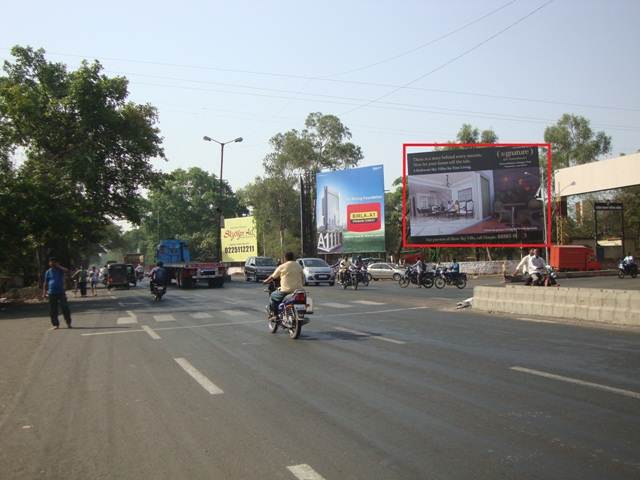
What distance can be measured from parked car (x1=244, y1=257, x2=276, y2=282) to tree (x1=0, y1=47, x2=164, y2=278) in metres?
10.1

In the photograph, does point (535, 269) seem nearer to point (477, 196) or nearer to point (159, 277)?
point (159, 277)

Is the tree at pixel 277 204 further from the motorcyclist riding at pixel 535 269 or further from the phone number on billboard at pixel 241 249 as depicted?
the motorcyclist riding at pixel 535 269

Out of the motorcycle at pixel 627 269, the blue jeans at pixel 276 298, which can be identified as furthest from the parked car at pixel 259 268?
the blue jeans at pixel 276 298

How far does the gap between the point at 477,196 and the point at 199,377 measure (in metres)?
39.4

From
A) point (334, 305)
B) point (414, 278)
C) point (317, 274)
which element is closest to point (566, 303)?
point (334, 305)

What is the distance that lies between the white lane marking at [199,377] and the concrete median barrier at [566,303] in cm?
970

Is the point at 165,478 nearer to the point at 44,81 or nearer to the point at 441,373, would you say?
the point at 441,373

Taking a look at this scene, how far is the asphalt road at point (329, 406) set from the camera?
16.2 feet

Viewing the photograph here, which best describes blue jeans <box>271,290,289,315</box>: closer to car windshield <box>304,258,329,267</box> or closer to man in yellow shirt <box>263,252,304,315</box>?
man in yellow shirt <box>263,252,304,315</box>

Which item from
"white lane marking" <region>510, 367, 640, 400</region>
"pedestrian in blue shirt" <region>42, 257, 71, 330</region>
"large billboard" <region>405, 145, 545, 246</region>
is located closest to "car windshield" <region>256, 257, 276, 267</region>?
"large billboard" <region>405, 145, 545, 246</region>

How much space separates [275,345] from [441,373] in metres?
4.17

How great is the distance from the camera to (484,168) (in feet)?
148

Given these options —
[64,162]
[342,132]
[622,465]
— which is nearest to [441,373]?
[622,465]

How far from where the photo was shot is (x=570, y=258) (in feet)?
141
